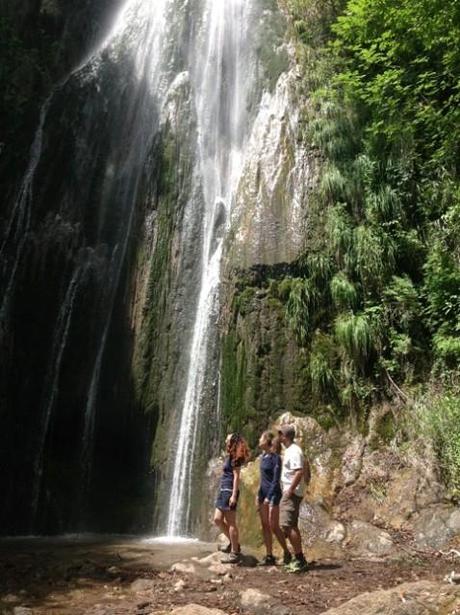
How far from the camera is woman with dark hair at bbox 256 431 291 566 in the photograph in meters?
7.20

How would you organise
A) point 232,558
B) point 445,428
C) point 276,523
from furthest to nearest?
point 445,428, point 232,558, point 276,523

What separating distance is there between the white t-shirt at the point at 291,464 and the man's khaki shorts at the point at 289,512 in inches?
3.9

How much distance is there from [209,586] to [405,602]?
2.08m

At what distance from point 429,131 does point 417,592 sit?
9619 mm

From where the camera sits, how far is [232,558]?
24.0 feet

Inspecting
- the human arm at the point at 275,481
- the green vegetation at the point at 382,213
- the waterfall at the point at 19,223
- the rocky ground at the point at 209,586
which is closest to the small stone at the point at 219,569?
the rocky ground at the point at 209,586

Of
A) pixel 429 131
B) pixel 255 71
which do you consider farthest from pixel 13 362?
pixel 429 131

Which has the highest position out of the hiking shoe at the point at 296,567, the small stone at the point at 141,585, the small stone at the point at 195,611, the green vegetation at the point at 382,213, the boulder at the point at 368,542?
the green vegetation at the point at 382,213

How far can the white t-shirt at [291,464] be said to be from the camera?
22.9 ft

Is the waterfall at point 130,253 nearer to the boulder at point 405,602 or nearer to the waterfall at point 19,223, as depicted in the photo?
the waterfall at point 19,223

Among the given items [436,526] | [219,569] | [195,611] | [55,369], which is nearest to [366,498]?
[436,526]

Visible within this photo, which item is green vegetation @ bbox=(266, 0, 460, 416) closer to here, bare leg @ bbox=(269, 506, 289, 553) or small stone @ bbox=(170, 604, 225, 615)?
bare leg @ bbox=(269, 506, 289, 553)

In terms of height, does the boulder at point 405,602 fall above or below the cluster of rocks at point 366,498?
below

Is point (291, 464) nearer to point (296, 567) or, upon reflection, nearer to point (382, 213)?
point (296, 567)
